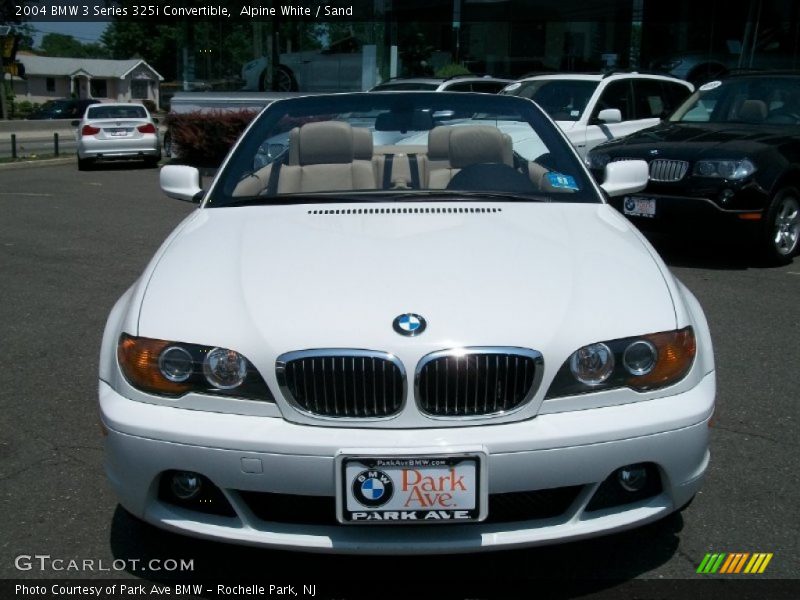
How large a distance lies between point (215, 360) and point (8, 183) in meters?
15.2

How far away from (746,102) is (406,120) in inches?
220

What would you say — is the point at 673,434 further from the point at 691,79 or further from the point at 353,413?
the point at 691,79

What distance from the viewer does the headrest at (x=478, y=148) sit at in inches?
165

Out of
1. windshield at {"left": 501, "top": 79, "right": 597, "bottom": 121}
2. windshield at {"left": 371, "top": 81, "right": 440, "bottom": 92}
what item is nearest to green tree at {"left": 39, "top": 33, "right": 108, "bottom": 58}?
windshield at {"left": 371, "top": 81, "right": 440, "bottom": 92}

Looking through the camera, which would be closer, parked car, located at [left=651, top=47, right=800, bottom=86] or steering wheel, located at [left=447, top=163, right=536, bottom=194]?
steering wheel, located at [left=447, top=163, right=536, bottom=194]

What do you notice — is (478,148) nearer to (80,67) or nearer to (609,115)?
(609,115)

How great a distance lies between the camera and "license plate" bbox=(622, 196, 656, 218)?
7.80 m

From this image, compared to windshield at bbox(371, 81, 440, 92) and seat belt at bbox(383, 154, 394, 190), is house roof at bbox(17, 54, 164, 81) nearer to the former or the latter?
windshield at bbox(371, 81, 440, 92)

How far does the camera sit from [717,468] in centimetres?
368

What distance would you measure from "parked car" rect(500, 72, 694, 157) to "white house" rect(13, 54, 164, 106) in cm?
8107

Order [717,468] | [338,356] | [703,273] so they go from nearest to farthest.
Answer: [338,356]
[717,468]
[703,273]

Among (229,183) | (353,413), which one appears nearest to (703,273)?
(229,183)

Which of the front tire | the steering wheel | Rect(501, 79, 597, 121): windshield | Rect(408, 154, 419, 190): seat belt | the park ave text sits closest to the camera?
the park ave text

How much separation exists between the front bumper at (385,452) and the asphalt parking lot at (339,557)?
1.23 feet
